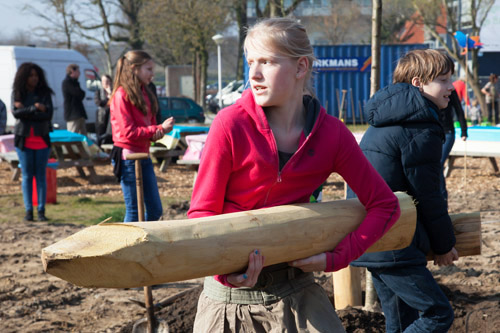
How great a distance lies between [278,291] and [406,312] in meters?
1.30

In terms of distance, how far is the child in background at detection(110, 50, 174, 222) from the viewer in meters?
5.46

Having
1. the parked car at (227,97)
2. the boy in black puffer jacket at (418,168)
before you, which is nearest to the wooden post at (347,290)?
the boy in black puffer jacket at (418,168)

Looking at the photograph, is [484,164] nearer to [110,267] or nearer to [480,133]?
[480,133]

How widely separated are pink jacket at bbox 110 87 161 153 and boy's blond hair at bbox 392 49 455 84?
9.23ft

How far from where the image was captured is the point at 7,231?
7664 millimetres

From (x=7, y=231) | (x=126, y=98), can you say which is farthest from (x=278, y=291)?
(x=7, y=231)

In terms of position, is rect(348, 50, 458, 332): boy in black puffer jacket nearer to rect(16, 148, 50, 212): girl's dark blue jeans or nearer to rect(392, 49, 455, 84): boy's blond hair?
rect(392, 49, 455, 84): boy's blond hair

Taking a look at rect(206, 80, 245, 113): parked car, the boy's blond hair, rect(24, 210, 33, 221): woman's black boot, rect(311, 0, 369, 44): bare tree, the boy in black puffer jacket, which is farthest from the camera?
rect(311, 0, 369, 44): bare tree

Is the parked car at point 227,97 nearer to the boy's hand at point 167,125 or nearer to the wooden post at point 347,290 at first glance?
the boy's hand at point 167,125

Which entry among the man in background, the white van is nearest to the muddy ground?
the man in background

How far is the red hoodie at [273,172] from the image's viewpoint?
2.19 meters

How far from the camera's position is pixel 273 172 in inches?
87.5

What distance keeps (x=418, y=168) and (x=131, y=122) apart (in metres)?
3.14

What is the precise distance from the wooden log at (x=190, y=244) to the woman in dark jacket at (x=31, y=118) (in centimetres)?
643
